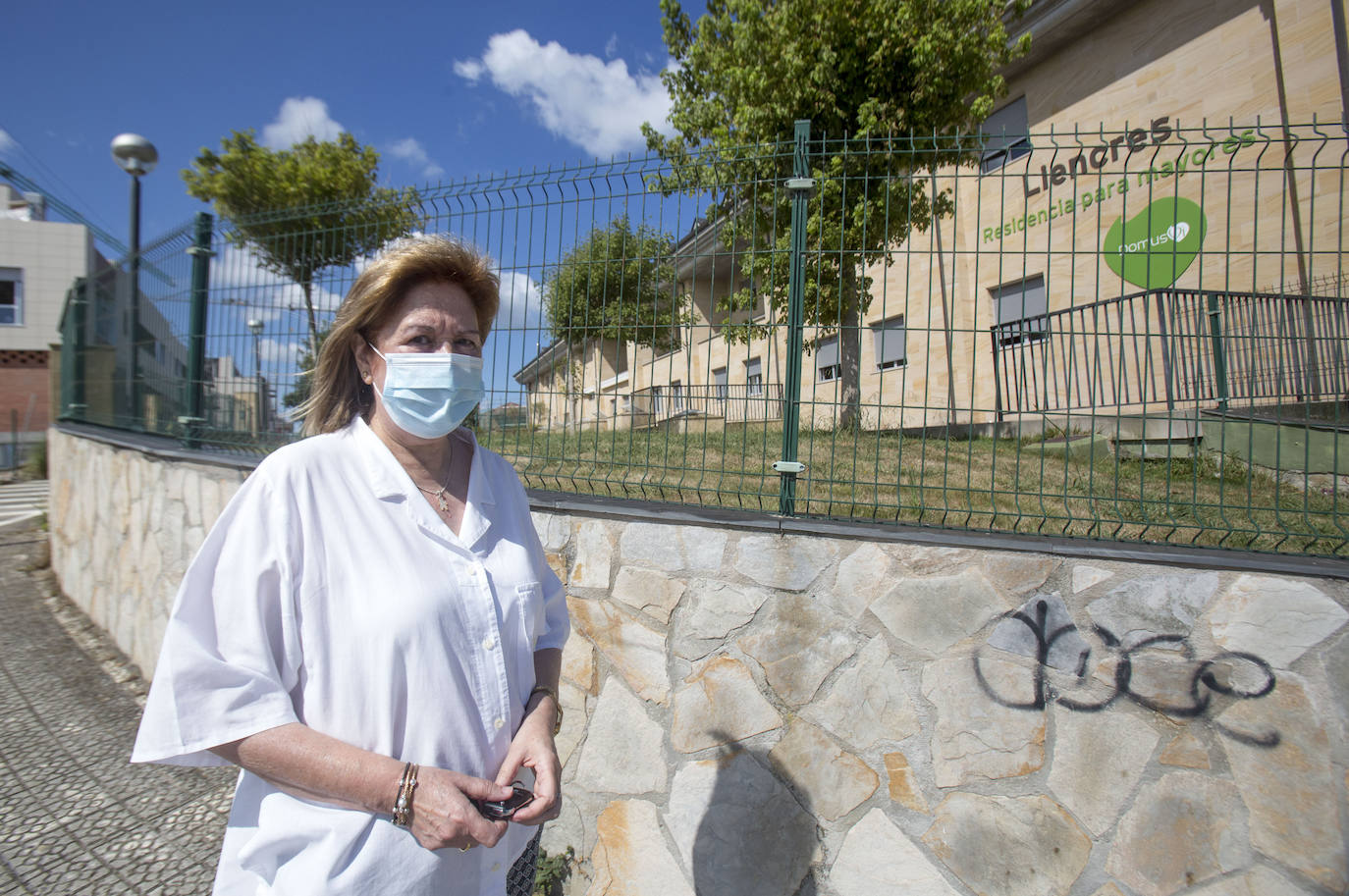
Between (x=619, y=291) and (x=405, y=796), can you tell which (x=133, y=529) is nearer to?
(x=619, y=291)

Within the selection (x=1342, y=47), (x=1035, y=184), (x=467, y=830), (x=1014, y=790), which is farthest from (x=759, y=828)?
(x=1035, y=184)

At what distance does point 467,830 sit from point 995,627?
193 centimetres

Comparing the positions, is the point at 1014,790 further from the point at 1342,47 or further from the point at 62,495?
the point at 1342,47

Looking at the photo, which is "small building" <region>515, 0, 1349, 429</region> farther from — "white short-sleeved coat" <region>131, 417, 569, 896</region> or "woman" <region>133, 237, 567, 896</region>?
"white short-sleeved coat" <region>131, 417, 569, 896</region>

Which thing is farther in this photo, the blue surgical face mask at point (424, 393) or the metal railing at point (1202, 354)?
the metal railing at point (1202, 354)

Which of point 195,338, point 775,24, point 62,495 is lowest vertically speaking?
point 62,495

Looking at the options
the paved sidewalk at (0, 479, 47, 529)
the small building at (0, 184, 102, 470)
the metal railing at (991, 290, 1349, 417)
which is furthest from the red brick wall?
the metal railing at (991, 290, 1349, 417)

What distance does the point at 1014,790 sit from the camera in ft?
7.74

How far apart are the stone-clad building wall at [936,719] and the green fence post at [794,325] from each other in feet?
0.98

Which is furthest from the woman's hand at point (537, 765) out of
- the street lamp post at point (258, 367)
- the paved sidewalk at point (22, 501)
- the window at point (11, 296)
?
the window at point (11, 296)

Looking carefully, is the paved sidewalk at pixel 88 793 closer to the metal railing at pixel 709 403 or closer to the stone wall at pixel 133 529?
the stone wall at pixel 133 529

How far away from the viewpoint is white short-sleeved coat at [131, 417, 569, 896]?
1.21m

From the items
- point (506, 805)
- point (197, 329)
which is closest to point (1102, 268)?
point (197, 329)

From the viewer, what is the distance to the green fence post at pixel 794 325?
9.30 feet
